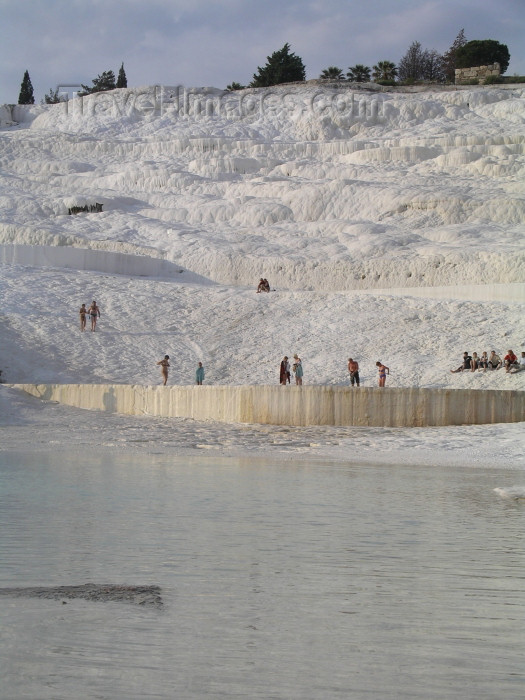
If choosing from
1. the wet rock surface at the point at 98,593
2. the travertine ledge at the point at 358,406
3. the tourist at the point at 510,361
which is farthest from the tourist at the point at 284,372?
the wet rock surface at the point at 98,593

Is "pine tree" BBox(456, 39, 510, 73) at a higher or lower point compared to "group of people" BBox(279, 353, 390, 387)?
higher

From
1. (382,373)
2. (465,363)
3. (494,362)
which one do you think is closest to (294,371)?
(382,373)

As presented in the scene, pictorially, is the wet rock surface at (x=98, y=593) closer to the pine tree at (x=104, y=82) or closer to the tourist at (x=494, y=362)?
the tourist at (x=494, y=362)

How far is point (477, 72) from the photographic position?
229ft

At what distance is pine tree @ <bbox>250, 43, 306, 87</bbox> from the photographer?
72.1 metres

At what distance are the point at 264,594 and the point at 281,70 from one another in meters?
71.2

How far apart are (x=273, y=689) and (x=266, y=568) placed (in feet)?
5.00

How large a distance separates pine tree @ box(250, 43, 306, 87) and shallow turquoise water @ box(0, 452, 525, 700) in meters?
68.1

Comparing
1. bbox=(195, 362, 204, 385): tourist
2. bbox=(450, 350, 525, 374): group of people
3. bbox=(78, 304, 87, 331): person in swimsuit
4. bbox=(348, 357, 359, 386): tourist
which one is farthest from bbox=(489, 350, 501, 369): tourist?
bbox=(78, 304, 87, 331): person in swimsuit

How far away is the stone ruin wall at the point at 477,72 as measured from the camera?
68156 millimetres

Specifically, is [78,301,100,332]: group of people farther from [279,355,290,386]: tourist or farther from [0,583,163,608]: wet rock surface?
[0,583,163,608]: wet rock surface

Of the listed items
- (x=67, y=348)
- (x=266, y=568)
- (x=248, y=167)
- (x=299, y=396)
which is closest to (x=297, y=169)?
(x=248, y=167)

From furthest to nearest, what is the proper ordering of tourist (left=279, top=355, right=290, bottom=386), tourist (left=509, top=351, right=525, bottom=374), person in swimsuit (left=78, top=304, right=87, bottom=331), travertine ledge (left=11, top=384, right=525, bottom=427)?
person in swimsuit (left=78, top=304, right=87, bottom=331) → tourist (left=279, top=355, right=290, bottom=386) → tourist (left=509, top=351, right=525, bottom=374) → travertine ledge (left=11, top=384, right=525, bottom=427)

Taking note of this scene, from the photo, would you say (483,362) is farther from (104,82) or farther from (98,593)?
(104,82)
